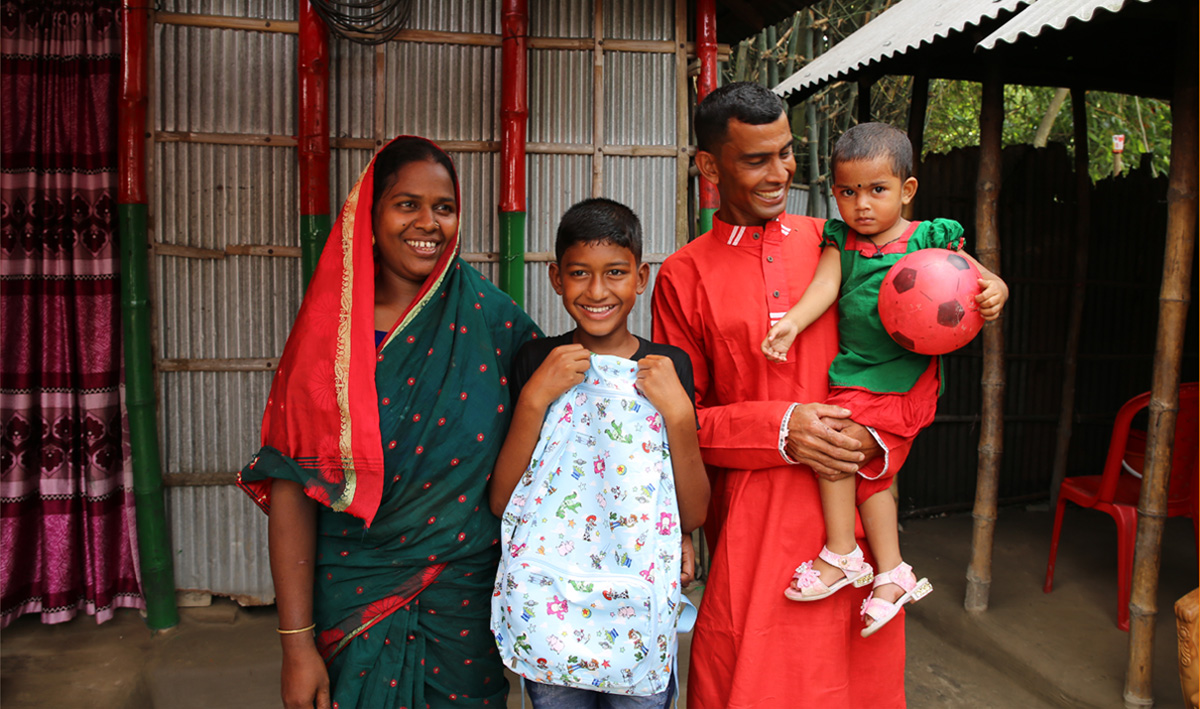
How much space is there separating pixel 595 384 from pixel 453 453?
1.17 ft

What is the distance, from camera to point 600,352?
1.86 meters

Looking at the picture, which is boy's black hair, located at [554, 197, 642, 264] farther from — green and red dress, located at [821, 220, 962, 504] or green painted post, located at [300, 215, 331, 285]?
green painted post, located at [300, 215, 331, 285]

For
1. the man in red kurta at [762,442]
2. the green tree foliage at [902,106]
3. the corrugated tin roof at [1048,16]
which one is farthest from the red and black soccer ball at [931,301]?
the green tree foliage at [902,106]

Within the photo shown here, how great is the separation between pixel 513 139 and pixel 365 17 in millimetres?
874

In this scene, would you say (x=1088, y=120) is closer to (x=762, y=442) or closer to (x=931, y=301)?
(x=931, y=301)

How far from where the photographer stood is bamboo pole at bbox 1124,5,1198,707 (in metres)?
3.47

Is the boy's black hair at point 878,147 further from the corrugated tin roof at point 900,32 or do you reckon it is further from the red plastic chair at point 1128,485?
the red plastic chair at point 1128,485

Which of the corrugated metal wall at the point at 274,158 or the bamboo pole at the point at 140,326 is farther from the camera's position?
the corrugated metal wall at the point at 274,158

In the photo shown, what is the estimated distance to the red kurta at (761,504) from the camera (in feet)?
6.29

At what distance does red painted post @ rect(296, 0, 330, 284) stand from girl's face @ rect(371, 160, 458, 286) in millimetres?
2244

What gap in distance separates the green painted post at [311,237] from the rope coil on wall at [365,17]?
0.89m

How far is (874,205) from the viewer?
77.2 inches

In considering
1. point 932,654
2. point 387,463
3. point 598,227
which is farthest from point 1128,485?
point 387,463

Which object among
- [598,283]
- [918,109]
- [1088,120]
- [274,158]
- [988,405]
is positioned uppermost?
[1088,120]
